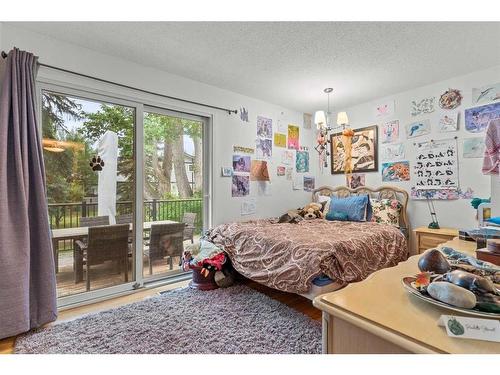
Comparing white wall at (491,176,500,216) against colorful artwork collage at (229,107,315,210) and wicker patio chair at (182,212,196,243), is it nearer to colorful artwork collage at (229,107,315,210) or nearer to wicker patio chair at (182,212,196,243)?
colorful artwork collage at (229,107,315,210)

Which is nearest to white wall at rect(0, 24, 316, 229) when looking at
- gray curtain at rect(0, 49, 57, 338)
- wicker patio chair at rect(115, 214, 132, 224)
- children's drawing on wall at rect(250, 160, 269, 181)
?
children's drawing on wall at rect(250, 160, 269, 181)

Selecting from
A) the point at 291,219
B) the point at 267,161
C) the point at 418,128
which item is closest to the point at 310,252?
the point at 291,219

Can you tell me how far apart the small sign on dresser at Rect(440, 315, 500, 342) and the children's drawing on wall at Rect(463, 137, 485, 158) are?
2.89 m

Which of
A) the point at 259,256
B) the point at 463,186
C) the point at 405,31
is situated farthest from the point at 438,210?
the point at 259,256

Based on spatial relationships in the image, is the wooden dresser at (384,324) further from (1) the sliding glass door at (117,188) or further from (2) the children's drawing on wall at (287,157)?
(2) the children's drawing on wall at (287,157)

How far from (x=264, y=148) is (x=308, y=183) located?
1089 mm

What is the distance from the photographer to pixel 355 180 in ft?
12.6

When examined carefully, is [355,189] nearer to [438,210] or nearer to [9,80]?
[438,210]

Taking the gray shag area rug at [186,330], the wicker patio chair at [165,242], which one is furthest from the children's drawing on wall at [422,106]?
the wicker patio chair at [165,242]

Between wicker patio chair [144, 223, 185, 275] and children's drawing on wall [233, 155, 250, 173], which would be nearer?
wicker patio chair [144, 223, 185, 275]

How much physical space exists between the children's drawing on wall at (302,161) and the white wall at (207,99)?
0.50ft

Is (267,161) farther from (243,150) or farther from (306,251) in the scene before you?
(306,251)

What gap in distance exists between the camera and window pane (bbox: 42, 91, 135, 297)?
2.28 metres

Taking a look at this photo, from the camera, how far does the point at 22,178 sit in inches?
71.7
